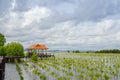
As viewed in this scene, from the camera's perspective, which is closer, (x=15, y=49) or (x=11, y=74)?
(x=11, y=74)

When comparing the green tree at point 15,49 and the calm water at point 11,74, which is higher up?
the green tree at point 15,49

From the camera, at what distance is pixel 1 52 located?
38.6 m

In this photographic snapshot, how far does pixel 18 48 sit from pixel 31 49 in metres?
4.08

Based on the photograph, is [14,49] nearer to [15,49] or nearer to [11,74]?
[15,49]

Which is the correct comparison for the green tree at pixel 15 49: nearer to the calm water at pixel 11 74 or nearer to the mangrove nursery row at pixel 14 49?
the mangrove nursery row at pixel 14 49

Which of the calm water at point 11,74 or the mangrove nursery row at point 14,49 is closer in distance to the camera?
the calm water at point 11,74

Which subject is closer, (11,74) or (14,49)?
(11,74)

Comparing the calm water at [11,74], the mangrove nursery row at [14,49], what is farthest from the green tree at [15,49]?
the calm water at [11,74]

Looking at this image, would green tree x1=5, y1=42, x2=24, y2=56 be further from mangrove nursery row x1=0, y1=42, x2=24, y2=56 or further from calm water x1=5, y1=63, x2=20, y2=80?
calm water x1=5, y1=63, x2=20, y2=80

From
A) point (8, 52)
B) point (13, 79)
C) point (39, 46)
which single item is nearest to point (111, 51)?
point (39, 46)

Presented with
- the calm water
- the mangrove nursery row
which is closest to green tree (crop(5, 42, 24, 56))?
the mangrove nursery row

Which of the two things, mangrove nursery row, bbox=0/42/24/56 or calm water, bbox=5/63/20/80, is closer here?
calm water, bbox=5/63/20/80

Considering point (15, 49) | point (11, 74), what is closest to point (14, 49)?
point (15, 49)

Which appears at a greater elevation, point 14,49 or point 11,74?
point 14,49
